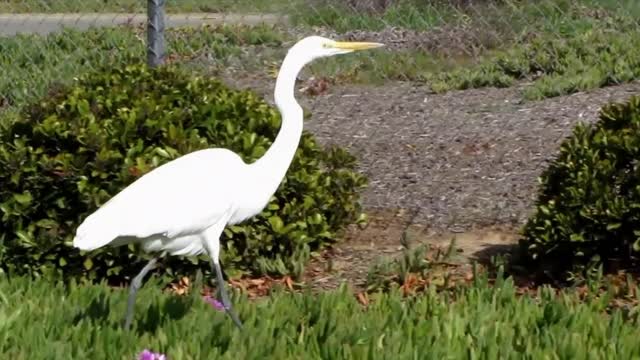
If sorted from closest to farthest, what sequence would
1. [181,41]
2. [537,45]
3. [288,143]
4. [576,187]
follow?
1. [288,143]
2. [576,187]
3. [537,45]
4. [181,41]

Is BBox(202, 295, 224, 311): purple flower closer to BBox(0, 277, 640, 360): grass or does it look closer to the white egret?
BBox(0, 277, 640, 360): grass

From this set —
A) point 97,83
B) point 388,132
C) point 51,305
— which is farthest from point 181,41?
point 51,305

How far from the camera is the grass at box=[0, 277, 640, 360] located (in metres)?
4.44

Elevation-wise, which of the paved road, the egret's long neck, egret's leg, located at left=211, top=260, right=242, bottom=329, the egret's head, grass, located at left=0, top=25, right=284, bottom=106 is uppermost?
the egret's head

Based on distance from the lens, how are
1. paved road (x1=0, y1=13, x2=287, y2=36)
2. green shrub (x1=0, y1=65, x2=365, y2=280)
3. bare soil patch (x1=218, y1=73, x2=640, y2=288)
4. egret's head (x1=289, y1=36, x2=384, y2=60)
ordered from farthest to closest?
paved road (x1=0, y1=13, x2=287, y2=36) < bare soil patch (x1=218, y1=73, x2=640, y2=288) < green shrub (x1=0, y1=65, x2=365, y2=280) < egret's head (x1=289, y1=36, x2=384, y2=60)

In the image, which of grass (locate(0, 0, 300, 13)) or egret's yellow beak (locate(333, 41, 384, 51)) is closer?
egret's yellow beak (locate(333, 41, 384, 51))

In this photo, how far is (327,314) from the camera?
502cm

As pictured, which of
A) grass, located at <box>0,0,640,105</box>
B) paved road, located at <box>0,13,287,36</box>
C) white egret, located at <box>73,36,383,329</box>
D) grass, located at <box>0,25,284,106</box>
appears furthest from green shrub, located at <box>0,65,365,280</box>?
paved road, located at <box>0,13,287,36</box>

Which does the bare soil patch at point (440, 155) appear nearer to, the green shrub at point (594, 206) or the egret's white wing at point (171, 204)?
the green shrub at point (594, 206)

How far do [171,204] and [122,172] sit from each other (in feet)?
4.19

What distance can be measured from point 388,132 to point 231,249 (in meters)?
2.84

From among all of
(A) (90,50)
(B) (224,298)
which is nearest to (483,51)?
(A) (90,50)

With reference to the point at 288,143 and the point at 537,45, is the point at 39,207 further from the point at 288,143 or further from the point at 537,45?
the point at 537,45

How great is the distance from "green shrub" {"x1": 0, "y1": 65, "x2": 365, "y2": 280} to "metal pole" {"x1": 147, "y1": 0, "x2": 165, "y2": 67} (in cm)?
119
